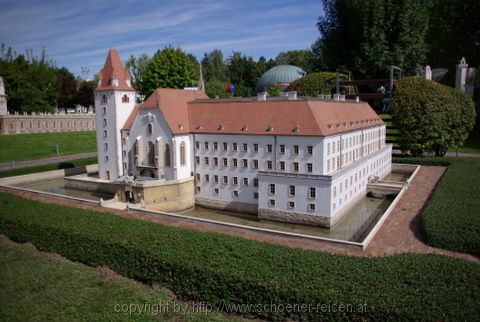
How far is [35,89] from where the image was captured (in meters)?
92.1

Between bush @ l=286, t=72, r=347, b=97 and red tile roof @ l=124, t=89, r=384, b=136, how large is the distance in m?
17.5

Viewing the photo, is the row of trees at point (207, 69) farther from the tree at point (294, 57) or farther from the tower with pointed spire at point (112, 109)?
the tower with pointed spire at point (112, 109)

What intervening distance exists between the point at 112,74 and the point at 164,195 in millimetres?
17061

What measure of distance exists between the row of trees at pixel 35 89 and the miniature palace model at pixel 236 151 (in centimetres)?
5494

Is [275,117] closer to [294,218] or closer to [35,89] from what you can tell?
[294,218]

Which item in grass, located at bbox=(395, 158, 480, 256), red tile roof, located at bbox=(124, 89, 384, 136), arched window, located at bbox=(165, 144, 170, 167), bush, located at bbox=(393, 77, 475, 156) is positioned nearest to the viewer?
grass, located at bbox=(395, 158, 480, 256)

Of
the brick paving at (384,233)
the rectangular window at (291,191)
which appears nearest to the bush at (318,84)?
the brick paving at (384,233)

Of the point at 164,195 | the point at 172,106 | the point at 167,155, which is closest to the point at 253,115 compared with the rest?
the point at 172,106

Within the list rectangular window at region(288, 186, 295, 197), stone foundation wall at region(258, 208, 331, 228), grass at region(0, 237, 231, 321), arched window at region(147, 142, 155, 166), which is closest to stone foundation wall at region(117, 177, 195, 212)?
arched window at region(147, 142, 155, 166)

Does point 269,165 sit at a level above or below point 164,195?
above

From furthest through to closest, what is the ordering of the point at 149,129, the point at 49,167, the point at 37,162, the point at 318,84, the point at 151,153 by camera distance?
the point at 318,84 → the point at 37,162 → the point at 49,167 → the point at 151,153 → the point at 149,129

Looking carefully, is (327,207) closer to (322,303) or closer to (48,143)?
(322,303)

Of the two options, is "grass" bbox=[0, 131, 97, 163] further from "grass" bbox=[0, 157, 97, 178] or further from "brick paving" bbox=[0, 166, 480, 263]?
"brick paving" bbox=[0, 166, 480, 263]

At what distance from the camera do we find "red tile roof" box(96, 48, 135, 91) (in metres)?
46.1
